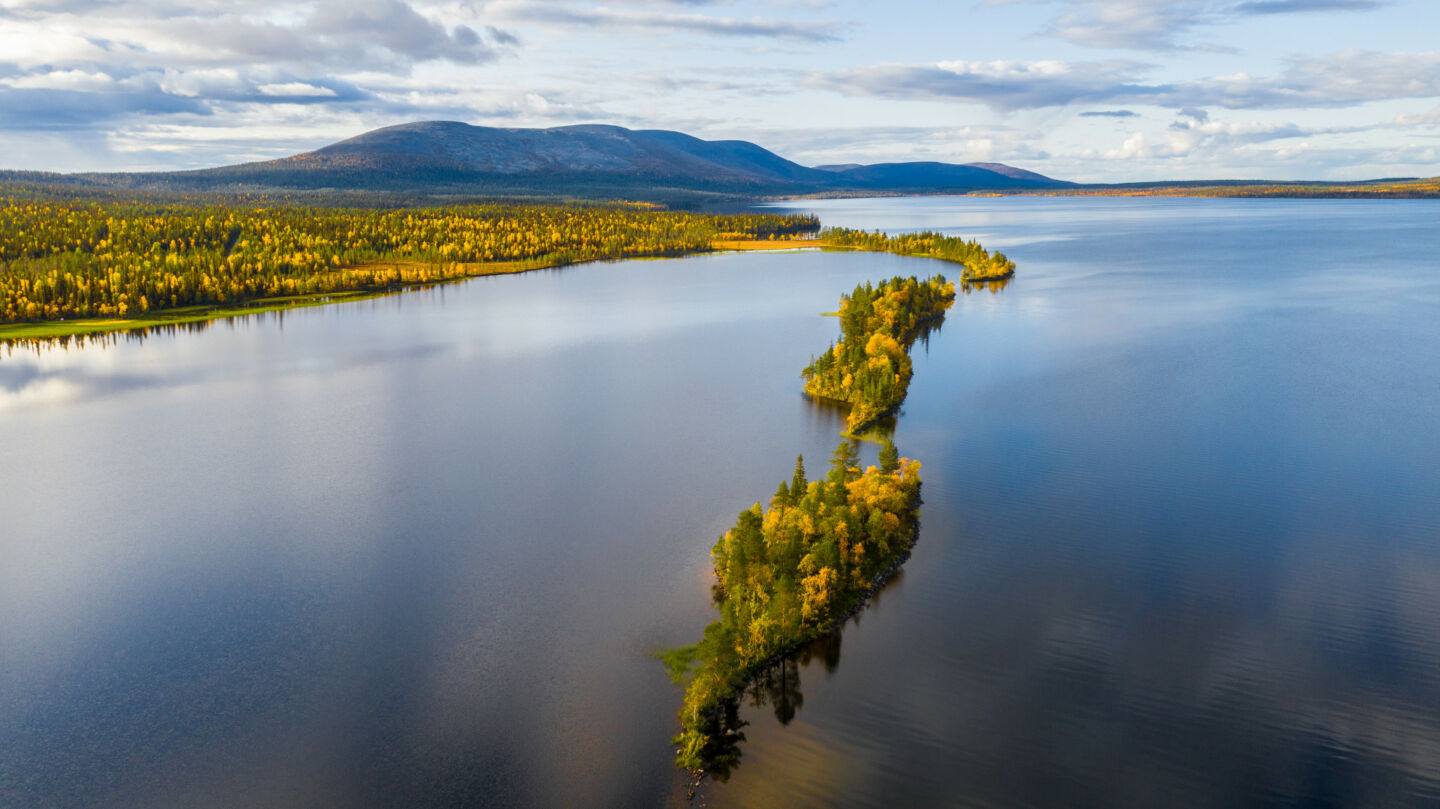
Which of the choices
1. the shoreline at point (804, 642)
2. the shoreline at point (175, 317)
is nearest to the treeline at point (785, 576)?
the shoreline at point (804, 642)

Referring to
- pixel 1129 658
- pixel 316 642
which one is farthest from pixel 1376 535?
pixel 316 642

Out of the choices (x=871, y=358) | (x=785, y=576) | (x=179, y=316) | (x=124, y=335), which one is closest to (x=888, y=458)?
(x=785, y=576)

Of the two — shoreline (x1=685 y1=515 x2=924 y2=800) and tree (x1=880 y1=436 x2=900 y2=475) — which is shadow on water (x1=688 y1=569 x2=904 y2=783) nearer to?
shoreline (x1=685 y1=515 x2=924 y2=800)

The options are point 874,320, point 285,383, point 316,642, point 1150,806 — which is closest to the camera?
point 1150,806

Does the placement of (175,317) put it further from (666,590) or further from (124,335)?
(666,590)

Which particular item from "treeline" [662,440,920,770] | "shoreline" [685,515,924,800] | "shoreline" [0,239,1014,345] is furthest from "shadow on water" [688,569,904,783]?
"shoreline" [0,239,1014,345]

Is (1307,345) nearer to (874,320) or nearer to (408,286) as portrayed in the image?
(874,320)
